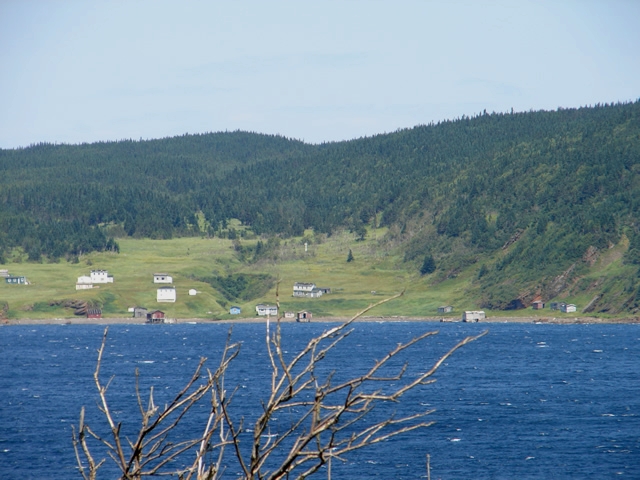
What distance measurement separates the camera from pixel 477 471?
5553cm

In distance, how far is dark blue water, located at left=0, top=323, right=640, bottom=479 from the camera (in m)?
57.7

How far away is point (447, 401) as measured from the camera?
8725cm

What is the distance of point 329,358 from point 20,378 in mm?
43319

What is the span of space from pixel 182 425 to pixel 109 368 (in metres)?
51.9

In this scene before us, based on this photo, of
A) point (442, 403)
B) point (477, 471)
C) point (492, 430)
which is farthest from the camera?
point (442, 403)

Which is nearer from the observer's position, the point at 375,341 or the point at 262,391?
the point at 262,391

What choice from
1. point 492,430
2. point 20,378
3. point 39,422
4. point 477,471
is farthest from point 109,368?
point 477,471

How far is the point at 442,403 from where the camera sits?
85.9m

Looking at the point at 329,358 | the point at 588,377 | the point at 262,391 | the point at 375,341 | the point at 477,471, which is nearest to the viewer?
the point at 477,471

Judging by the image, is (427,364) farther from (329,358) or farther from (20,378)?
(20,378)

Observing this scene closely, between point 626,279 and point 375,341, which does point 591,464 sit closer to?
point 375,341

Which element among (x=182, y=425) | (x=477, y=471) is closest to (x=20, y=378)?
(x=182, y=425)

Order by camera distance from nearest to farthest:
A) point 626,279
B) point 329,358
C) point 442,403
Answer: point 442,403
point 329,358
point 626,279

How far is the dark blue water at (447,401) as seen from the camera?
57656 millimetres
